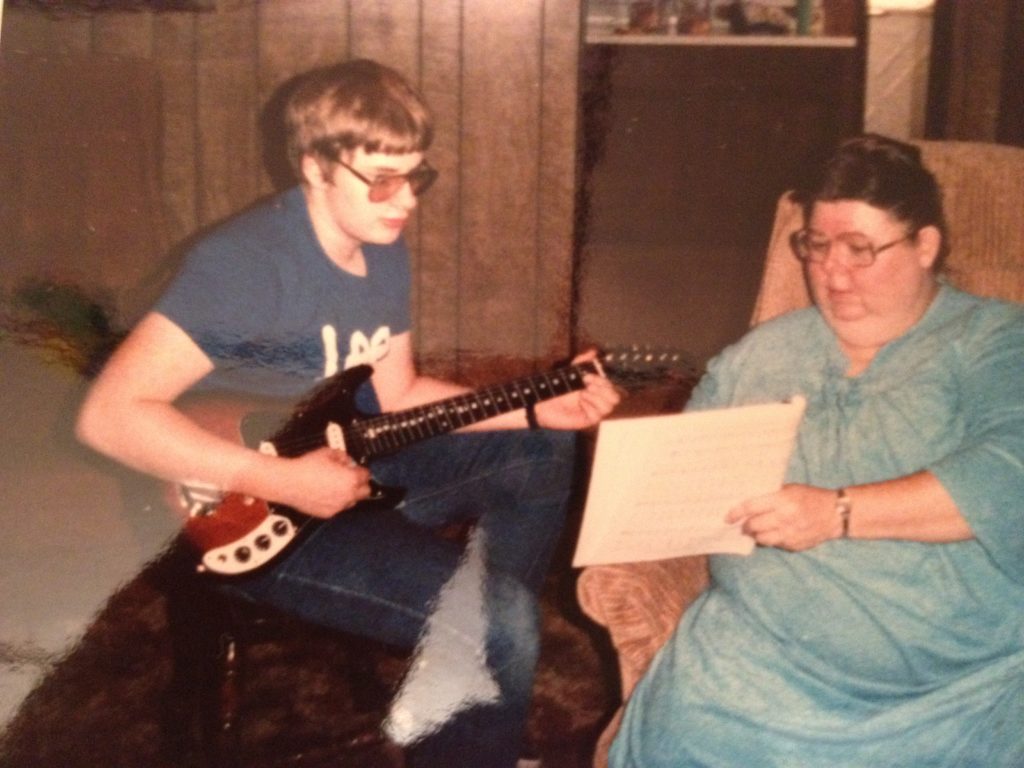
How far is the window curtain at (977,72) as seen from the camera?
3.41 ft

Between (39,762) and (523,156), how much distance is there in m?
0.95

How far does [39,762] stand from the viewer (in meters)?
1.22

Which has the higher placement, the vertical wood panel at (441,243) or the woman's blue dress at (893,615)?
the vertical wood panel at (441,243)

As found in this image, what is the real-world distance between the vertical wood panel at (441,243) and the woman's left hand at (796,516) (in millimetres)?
433

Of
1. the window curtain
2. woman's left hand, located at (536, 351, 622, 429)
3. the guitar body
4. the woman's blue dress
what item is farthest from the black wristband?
the window curtain

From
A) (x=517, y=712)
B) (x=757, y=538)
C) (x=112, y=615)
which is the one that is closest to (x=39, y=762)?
(x=112, y=615)

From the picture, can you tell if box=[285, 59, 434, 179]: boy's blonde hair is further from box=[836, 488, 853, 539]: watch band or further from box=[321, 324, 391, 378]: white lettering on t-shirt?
box=[836, 488, 853, 539]: watch band

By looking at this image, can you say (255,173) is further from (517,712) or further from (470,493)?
(517,712)

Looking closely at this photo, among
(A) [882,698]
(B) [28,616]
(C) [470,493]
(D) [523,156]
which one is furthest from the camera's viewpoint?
(C) [470,493]

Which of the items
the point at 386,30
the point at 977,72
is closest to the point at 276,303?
the point at 386,30

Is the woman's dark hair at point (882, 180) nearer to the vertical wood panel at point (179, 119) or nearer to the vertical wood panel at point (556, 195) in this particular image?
the vertical wood panel at point (556, 195)

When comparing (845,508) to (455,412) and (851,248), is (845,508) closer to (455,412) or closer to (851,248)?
(851,248)

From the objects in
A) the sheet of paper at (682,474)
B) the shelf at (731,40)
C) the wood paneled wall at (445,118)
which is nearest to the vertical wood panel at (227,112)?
the wood paneled wall at (445,118)

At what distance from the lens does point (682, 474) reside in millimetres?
923
